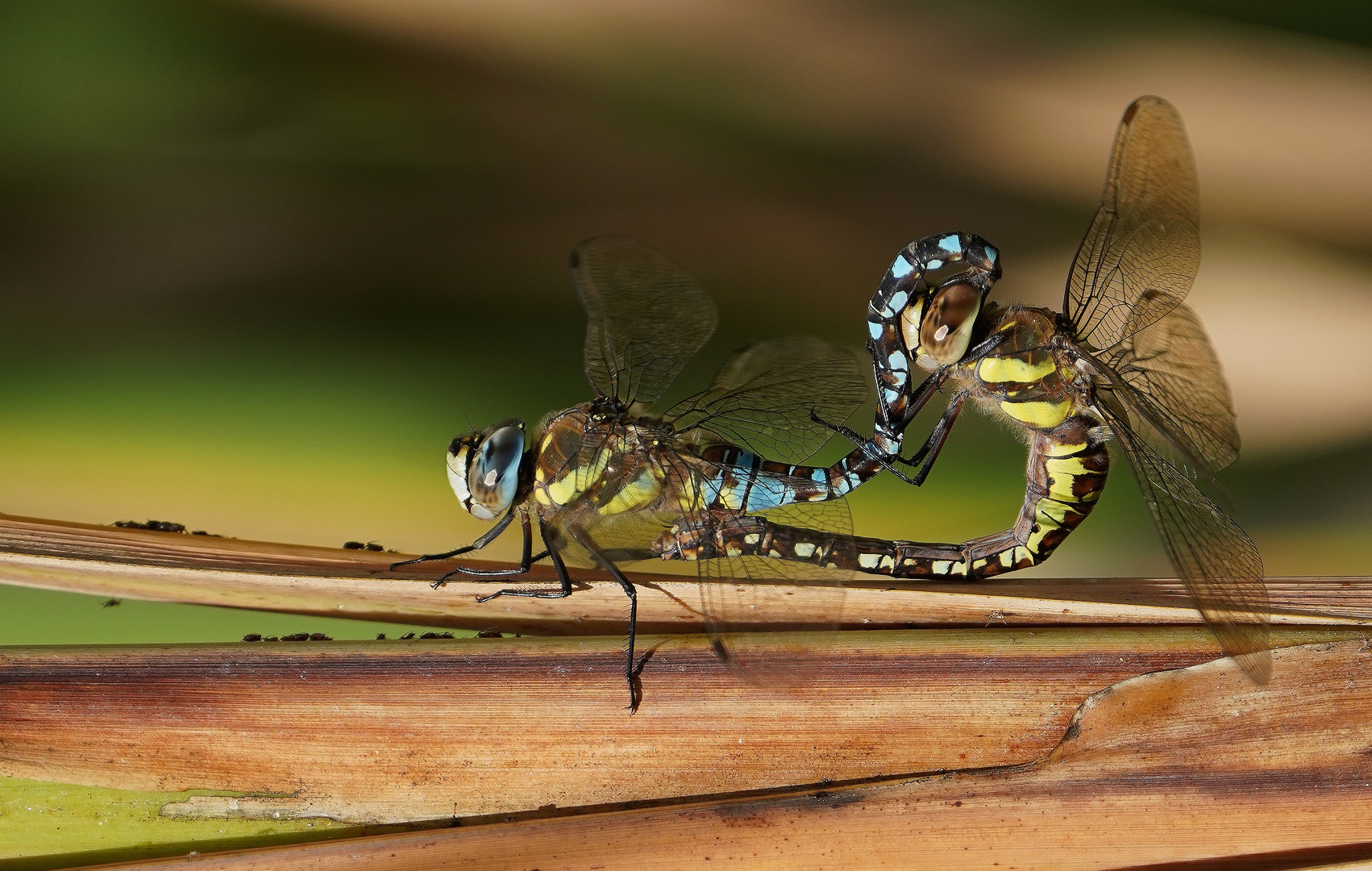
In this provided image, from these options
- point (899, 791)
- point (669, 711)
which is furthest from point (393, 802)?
point (899, 791)

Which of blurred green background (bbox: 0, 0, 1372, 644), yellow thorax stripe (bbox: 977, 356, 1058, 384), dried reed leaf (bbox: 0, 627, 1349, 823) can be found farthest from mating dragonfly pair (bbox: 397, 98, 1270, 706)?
dried reed leaf (bbox: 0, 627, 1349, 823)

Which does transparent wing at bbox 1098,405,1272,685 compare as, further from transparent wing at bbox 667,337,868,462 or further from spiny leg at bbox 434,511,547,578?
spiny leg at bbox 434,511,547,578

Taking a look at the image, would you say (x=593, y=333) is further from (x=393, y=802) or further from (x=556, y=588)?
(x=393, y=802)

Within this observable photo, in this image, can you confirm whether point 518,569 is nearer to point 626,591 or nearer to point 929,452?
point 626,591

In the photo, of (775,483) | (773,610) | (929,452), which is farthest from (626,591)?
(929,452)

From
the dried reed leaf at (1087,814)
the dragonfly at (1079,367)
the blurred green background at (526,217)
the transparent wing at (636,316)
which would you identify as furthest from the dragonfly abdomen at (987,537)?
the dried reed leaf at (1087,814)
